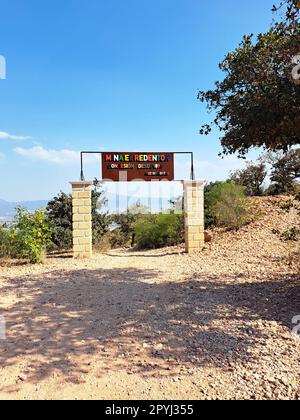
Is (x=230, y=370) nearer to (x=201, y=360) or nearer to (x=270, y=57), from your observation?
(x=201, y=360)

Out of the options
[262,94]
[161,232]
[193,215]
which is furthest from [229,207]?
[262,94]

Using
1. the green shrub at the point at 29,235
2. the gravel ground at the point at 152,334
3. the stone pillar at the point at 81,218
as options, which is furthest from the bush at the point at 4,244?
the gravel ground at the point at 152,334

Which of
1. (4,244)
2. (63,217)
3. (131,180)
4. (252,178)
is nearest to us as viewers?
(4,244)

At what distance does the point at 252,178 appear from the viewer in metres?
17.8

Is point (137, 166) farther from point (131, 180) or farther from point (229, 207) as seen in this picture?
point (229, 207)

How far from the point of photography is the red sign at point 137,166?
9.75 meters

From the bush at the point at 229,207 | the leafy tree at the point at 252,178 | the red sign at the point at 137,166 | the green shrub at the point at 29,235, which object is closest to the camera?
the green shrub at the point at 29,235

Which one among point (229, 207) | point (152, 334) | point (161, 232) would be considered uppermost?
point (229, 207)

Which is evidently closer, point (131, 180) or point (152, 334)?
point (152, 334)

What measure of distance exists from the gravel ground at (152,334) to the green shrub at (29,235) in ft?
3.90

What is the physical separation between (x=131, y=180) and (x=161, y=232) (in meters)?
3.85

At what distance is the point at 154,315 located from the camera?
428 centimetres

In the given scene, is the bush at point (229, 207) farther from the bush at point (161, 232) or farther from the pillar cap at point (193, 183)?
the pillar cap at point (193, 183)
